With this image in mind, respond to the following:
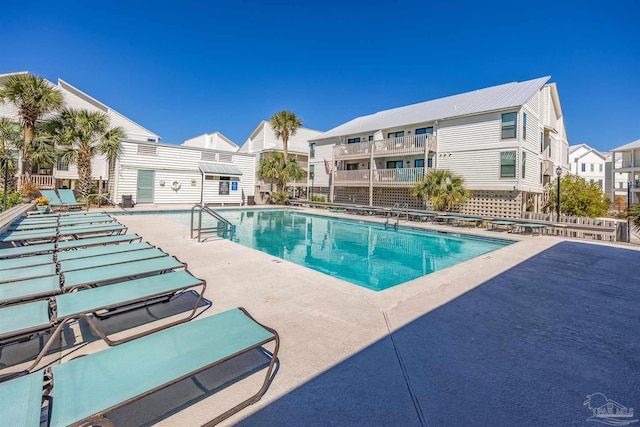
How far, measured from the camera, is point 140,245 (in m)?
5.68

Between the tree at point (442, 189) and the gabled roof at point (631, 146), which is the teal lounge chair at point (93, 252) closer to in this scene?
the tree at point (442, 189)

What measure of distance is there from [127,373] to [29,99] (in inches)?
885

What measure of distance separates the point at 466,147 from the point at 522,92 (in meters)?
4.73

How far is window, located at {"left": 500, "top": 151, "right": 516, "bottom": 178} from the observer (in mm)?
17078

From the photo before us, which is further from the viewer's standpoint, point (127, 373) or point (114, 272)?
point (114, 272)

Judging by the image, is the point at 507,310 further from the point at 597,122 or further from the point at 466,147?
the point at 597,122

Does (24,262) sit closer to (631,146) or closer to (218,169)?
(218,169)

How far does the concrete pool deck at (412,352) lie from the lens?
7.16 ft

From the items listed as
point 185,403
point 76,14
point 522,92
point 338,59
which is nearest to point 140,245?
point 185,403

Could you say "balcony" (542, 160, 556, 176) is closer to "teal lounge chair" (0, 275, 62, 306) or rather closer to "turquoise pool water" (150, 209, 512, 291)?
"turquoise pool water" (150, 209, 512, 291)

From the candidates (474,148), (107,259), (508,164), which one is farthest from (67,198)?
(508,164)

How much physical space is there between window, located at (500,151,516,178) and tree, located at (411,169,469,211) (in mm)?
2324

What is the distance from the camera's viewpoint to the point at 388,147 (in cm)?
2248

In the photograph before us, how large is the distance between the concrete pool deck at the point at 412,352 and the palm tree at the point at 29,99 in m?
19.1
